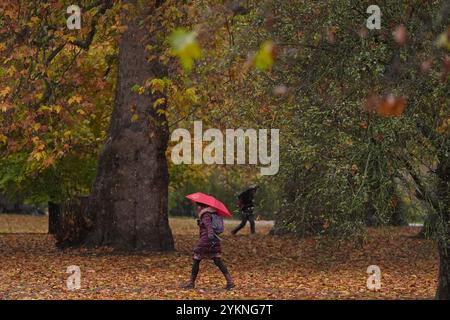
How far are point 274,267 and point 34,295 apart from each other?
682 centimetres

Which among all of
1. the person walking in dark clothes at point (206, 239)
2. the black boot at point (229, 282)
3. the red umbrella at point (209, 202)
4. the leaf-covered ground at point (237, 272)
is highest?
the red umbrella at point (209, 202)

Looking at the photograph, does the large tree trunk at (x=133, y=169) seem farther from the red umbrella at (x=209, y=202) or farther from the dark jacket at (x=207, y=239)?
the red umbrella at (x=209, y=202)

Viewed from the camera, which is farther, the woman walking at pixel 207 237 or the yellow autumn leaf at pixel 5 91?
the yellow autumn leaf at pixel 5 91

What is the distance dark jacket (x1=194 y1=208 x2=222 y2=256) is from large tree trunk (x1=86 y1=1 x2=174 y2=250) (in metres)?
7.10

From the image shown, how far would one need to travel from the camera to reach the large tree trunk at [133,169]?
859 inches

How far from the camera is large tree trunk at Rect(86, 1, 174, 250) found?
859 inches

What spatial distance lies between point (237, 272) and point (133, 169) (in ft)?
14.6

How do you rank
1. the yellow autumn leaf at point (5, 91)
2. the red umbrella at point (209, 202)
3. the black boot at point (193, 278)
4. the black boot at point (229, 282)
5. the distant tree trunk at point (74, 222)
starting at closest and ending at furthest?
the red umbrella at point (209, 202) < the black boot at point (193, 278) < the black boot at point (229, 282) < the yellow autumn leaf at point (5, 91) < the distant tree trunk at point (74, 222)

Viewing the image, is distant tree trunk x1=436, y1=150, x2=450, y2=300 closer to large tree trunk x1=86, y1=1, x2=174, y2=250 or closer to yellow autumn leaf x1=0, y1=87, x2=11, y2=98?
yellow autumn leaf x1=0, y1=87, x2=11, y2=98

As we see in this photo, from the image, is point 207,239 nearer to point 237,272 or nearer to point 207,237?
point 207,237

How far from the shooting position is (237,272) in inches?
741

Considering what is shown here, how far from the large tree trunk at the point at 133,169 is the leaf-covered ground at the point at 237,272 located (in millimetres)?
616

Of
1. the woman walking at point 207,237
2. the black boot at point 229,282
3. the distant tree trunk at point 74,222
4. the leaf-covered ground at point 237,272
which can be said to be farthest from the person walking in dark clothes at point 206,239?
the distant tree trunk at point 74,222

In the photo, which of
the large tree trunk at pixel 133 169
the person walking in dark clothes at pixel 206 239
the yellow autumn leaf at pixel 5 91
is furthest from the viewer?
the large tree trunk at pixel 133 169
